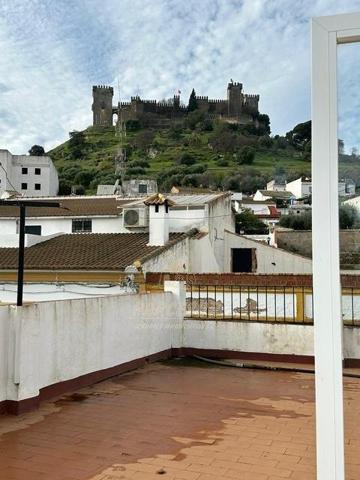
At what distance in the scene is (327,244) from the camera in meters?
2.89

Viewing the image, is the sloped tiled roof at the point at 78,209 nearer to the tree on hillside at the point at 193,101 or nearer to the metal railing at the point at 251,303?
the metal railing at the point at 251,303

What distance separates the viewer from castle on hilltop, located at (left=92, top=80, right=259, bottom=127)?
313 feet

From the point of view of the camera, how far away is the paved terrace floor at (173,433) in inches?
159

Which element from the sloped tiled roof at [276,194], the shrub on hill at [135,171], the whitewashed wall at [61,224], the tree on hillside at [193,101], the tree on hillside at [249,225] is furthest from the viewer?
the tree on hillside at [193,101]

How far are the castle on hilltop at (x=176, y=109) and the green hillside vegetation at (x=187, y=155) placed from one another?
257cm

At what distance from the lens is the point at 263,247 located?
20.6 metres

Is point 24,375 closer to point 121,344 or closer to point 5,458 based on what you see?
point 5,458

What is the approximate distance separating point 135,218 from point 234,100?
83.3 meters

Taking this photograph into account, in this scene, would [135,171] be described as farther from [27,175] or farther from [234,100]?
[234,100]

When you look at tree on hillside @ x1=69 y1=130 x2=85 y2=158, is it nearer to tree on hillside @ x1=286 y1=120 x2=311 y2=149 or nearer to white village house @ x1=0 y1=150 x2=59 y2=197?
white village house @ x1=0 y1=150 x2=59 y2=197

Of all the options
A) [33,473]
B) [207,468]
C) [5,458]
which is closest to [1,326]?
[5,458]

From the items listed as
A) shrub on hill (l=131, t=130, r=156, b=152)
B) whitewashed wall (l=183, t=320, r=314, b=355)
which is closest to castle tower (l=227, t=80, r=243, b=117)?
Result: shrub on hill (l=131, t=130, r=156, b=152)

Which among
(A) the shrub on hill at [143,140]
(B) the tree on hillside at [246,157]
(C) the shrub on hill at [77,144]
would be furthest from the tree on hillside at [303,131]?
(C) the shrub on hill at [77,144]

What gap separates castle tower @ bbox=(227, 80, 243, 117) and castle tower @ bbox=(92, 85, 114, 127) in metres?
23.0
